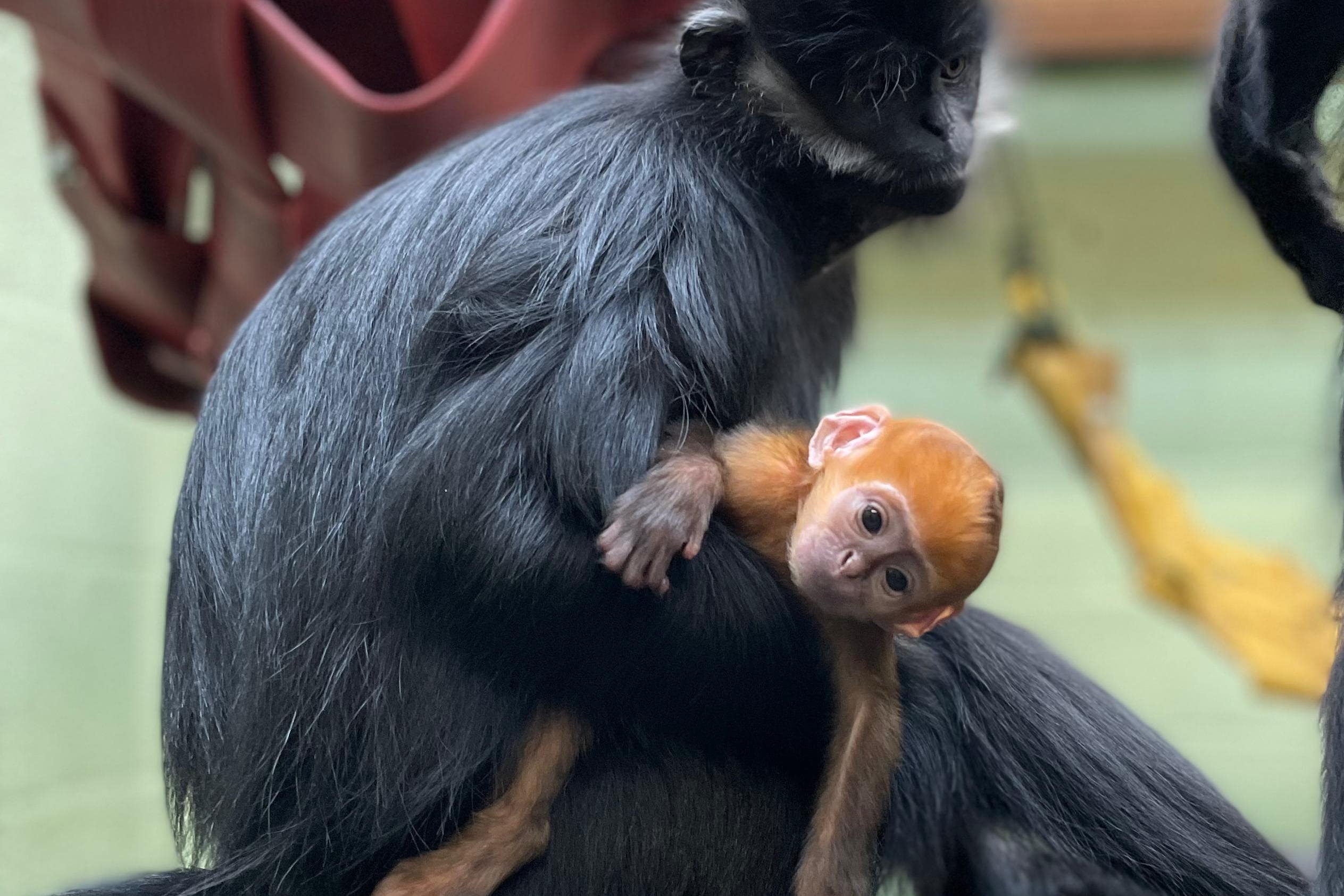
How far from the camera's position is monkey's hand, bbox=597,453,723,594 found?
4.23 ft

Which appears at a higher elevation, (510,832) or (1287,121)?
(1287,121)

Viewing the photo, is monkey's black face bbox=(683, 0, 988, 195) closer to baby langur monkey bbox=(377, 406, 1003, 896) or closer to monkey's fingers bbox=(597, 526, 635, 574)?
baby langur monkey bbox=(377, 406, 1003, 896)

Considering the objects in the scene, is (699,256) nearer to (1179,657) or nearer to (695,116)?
(695,116)

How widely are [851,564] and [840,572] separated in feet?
0.05

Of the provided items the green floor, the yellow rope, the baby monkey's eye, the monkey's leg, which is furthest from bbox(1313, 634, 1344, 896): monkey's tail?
the green floor

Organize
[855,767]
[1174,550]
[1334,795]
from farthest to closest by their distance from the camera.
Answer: [1174,550] → [855,767] → [1334,795]

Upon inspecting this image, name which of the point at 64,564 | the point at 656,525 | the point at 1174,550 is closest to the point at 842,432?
the point at 656,525

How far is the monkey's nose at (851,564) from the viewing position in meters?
1.30

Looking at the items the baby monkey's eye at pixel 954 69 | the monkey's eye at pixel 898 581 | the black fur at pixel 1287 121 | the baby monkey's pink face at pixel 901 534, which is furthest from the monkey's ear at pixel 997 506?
the baby monkey's eye at pixel 954 69

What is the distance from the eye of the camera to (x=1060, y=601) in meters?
5.41

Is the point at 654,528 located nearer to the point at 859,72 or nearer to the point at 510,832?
the point at 510,832

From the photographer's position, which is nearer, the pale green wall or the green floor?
the pale green wall

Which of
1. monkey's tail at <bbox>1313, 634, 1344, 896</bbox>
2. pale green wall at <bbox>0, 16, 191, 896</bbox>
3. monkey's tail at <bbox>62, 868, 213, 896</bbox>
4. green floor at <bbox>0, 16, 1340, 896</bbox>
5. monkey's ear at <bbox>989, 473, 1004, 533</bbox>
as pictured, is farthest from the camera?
green floor at <bbox>0, 16, 1340, 896</bbox>

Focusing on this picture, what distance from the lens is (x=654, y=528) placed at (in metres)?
1.29
